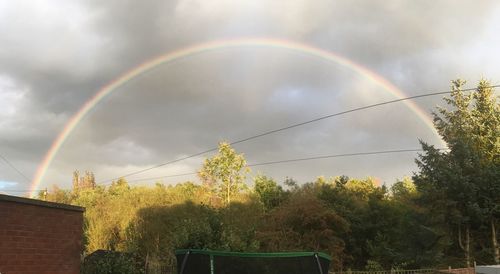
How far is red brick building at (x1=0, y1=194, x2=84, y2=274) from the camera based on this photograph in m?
9.95

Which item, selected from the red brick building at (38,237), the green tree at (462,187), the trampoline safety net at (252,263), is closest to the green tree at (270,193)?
the green tree at (462,187)

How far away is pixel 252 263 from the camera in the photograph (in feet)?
19.9

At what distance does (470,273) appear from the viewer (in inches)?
736

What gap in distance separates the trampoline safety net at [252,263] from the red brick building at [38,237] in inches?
208

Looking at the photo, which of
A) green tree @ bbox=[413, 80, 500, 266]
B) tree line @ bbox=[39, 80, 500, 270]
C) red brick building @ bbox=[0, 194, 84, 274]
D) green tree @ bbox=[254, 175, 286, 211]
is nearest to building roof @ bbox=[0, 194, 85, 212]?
red brick building @ bbox=[0, 194, 84, 274]

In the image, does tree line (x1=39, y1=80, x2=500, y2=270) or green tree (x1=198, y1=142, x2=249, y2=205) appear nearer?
tree line (x1=39, y1=80, x2=500, y2=270)

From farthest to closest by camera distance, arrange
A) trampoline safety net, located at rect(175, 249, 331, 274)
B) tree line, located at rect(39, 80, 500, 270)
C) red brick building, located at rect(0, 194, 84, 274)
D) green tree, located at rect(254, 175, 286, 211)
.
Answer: green tree, located at rect(254, 175, 286, 211) < tree line, located at rect(39, 80, 500, 270) < red brick building, located at rect(0, 194, 84, 274) < trampoline safety net, located at rect(175, 249, 331, 274)

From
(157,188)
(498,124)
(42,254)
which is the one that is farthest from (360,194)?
(42,254)

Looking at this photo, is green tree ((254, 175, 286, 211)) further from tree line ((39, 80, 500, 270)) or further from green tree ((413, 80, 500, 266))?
green tree ((413, 80, 500, 266))

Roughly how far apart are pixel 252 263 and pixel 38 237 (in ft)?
21.7

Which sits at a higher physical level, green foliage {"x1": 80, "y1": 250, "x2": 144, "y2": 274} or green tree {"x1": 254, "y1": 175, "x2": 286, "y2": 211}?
green tree {"x1": 254, "y1": 175, "x2": 286, "y2": 211}

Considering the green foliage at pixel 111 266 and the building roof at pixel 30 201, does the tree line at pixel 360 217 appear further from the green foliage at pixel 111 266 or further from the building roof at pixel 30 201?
the building roof at pixel 30 201

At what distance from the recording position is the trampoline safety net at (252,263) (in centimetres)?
586

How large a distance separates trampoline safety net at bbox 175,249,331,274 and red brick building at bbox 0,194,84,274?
5.28m
